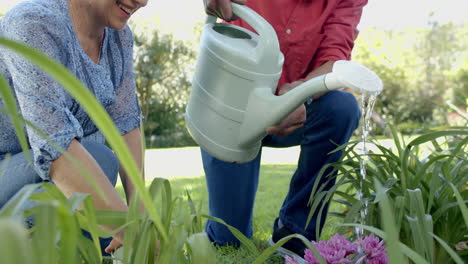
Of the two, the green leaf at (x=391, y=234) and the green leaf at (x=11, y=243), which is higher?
the green leaf at (x=11, y=243)

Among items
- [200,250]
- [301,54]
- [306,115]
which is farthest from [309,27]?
[200,250]

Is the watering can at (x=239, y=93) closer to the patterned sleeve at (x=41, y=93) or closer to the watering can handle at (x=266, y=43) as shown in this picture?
the watering can handle at (x=266, y=43)

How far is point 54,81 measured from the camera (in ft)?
3.89

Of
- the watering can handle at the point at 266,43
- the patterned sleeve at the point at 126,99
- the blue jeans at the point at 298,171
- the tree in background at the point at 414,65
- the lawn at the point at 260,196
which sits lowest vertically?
the tree in background at the point at 414,65

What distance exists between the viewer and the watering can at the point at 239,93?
4.66 feet

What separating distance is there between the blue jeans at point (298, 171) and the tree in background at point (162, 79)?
11408 millimetres

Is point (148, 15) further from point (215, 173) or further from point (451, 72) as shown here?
point (215, 173)

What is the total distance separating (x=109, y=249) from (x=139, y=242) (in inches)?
16.1

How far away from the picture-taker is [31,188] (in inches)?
21.1

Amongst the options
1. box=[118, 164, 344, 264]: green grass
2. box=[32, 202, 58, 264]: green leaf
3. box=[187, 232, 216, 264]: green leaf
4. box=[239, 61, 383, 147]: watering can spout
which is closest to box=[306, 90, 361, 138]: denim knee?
box=[118, 164, 344, 264]: green grass

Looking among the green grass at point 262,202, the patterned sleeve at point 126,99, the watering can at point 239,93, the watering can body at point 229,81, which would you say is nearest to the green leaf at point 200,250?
the green grass at point 262,202

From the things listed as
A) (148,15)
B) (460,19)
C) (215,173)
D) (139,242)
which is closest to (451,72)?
(460,19)

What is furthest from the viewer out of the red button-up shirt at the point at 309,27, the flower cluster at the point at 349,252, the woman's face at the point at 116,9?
the red button-up shirt at the point at 309,27

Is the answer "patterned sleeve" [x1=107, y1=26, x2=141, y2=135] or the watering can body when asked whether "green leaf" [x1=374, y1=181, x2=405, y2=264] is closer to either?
the watering can body
